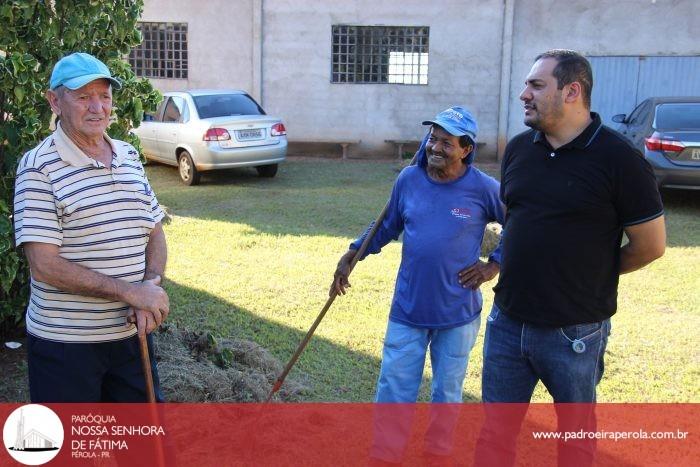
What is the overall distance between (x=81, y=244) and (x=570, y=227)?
1903 millimetres

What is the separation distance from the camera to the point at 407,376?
11.5 ft

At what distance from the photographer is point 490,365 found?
313 cm

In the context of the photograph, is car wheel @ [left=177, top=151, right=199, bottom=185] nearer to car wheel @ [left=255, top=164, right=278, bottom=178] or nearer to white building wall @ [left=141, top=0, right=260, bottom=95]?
car wheel @ [left=255, top=164, right=278, bottom=178]

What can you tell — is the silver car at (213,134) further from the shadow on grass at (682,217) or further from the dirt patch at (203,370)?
the dirt patch at (203,370)

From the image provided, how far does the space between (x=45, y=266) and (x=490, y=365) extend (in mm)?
1863

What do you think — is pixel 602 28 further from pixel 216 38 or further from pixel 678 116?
pixel 216 38

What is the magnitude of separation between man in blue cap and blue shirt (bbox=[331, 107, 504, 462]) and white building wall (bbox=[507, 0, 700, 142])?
44.0 ft

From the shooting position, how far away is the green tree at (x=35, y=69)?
166 inches

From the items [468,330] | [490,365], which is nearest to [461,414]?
[468,330]

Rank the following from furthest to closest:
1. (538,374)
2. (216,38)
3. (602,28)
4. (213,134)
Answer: (216,38), (602,28), (213,134), (538,374)

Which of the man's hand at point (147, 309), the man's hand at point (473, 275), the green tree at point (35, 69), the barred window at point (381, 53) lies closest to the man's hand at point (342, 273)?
the man's hand at point (473, 275)

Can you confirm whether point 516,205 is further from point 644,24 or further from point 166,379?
point 644,24

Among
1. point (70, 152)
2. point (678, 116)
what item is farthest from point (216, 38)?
point (70, 152)

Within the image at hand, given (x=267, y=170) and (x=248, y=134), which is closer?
(x=248, y=134)
